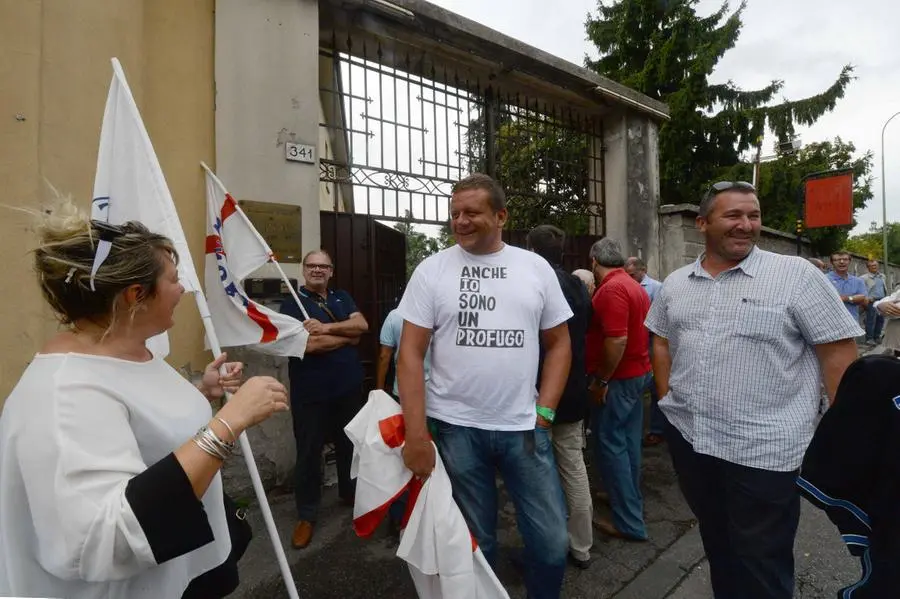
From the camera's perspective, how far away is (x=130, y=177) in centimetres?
198

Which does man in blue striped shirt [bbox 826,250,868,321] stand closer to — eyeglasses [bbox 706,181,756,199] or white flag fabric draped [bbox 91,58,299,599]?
eyeglasses [bbox 706,181,756,199]

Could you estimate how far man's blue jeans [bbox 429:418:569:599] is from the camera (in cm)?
206

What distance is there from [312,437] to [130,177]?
198 centimetres

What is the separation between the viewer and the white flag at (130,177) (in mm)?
1945

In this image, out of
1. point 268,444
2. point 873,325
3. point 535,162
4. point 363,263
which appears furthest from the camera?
point 873,325

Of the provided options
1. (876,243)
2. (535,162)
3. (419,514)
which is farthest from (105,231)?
(876,243)

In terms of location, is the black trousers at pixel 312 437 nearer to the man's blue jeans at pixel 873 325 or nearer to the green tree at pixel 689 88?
the man's blue jeans at pixel 873 325

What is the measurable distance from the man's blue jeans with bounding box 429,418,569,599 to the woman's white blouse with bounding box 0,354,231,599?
44.2 inches

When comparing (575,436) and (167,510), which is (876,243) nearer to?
(575,436)

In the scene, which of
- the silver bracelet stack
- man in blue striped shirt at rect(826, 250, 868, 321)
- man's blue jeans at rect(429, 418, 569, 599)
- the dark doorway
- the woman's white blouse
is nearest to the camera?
the woman's white blouse

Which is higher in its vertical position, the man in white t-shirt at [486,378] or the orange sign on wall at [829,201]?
the orange sign on wall at [829,201]

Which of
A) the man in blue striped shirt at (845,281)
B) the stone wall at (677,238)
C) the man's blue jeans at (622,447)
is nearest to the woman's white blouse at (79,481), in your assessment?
the man's blue jeans at (622,447)

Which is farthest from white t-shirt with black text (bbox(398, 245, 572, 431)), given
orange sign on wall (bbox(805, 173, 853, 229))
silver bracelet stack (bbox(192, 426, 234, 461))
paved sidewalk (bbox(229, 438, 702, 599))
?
orange sign on wall (bbox(805, 173, 853, 229))

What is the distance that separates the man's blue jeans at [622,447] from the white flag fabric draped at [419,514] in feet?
4.78
